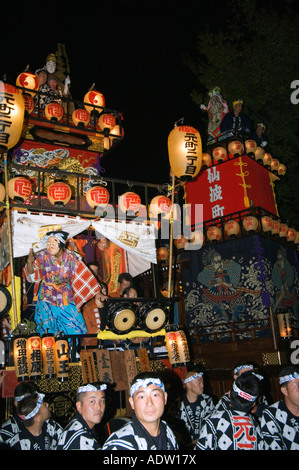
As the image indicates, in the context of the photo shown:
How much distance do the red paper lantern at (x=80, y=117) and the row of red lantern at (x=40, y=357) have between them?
24.0ft

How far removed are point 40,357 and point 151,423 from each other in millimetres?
4972

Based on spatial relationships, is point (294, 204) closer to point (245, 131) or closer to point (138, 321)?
point (245, 131)

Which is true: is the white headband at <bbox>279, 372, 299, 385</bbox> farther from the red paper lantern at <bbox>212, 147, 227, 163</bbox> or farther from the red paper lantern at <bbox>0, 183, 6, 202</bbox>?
the red paper lantern at <bbox>212, 147, 227, 163</bbox>

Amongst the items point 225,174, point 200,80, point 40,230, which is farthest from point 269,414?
point 200,80

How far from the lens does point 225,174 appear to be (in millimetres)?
15883

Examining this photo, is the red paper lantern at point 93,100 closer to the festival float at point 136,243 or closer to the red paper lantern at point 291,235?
the festival float at point 136,243

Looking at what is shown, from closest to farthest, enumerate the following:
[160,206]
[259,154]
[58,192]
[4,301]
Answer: [4,301] → [58,192] → [160,206] → [259,154]

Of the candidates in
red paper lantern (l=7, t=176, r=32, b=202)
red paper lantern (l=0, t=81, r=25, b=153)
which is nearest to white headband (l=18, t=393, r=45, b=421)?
red paper lantern (l=0, t=81, r=25, b=153)

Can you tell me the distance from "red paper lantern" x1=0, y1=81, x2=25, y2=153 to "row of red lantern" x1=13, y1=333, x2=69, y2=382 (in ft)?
12.5

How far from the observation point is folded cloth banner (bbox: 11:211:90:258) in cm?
862

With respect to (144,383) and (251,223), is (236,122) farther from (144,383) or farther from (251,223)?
(144,383)

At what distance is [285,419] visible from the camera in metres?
4.17

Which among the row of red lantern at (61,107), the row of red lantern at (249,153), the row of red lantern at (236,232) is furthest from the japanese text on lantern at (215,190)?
the row of red lantern at (61,107)

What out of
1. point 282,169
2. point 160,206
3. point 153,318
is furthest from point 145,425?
point 282,169
